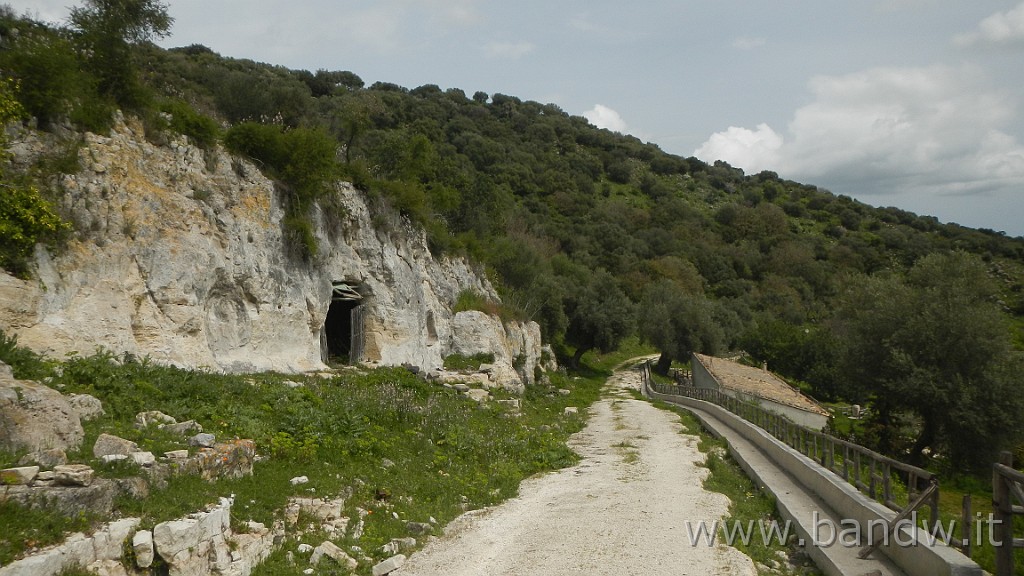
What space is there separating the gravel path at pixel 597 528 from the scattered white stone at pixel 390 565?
115 millimetres

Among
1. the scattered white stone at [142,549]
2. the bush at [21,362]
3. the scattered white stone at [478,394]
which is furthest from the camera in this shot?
the scattered white stone at [478,394]

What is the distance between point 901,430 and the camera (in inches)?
1049

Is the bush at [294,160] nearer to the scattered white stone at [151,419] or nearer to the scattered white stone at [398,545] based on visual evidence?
the scattered white stone at [151,419]

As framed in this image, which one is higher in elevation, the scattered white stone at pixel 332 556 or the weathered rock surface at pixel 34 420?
the weathered rock surface at pixel 34 420

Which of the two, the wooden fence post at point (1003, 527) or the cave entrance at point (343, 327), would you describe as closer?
the wooden fence post at point (1003, 527)

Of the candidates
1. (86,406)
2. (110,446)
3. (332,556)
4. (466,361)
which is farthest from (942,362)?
(86,406)

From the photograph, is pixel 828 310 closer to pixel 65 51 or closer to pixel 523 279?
pixel 523 279

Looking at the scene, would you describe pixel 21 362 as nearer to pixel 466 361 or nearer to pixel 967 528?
pixel 967 528

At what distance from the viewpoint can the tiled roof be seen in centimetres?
3622

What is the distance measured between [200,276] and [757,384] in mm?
36424

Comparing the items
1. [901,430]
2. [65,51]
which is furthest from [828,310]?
[65,51]

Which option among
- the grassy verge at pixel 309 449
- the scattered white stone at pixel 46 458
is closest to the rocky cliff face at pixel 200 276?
the grassy verge at pixel 309 449

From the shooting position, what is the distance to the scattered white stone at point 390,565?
7563 mm

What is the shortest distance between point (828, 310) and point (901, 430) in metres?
68.9
